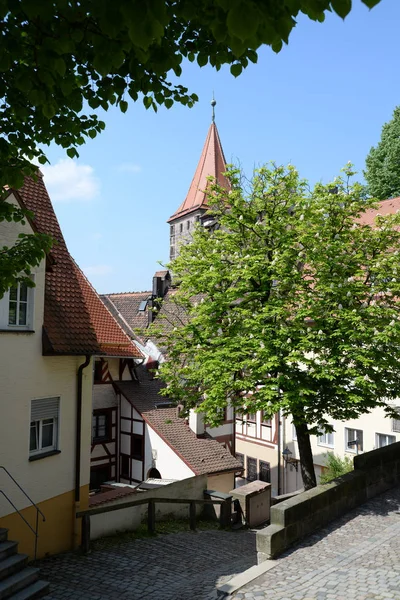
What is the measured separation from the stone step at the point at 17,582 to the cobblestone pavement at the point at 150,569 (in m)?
0.41

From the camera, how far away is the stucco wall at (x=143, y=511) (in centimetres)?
1325

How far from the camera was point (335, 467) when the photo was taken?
81.1ft

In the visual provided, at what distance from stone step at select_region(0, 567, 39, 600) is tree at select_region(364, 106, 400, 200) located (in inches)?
1088

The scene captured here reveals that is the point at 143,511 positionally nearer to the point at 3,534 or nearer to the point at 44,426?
the point at 44,426

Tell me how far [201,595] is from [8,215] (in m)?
6.34

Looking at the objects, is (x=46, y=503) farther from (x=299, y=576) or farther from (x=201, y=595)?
(x=299, y=576)

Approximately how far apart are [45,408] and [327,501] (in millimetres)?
6296

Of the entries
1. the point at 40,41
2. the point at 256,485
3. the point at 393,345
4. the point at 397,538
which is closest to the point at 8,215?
the point at 40,41

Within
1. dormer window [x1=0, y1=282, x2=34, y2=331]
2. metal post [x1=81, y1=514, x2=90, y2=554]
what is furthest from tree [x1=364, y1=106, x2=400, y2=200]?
metal post [x1=81, y1=514, x2=90, y2=554]

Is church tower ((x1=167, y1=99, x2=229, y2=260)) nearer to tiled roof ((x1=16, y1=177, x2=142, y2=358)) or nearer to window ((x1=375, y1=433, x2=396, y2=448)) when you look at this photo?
window ((x1=375, y1=433, x2=396, y2=448))

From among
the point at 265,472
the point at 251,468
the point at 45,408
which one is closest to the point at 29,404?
the point at 45,408

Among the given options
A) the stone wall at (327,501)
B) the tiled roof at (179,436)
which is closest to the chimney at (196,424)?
the tiled roof at (179,436)

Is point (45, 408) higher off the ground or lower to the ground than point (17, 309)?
lower

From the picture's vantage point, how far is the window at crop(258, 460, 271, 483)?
97.4 feet
